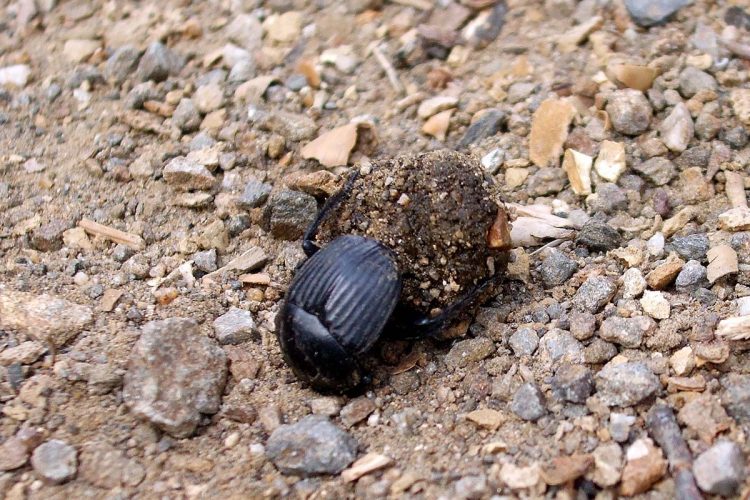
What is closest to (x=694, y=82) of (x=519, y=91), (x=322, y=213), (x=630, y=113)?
(x=630, y=113)

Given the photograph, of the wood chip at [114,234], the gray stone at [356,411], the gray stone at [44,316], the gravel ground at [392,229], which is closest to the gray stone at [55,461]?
the gravel ground at [392,229]

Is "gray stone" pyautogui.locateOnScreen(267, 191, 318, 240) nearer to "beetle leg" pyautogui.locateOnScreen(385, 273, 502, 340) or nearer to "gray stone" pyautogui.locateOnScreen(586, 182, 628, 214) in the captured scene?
"beetle leg" pyautogui.locateOnScreen(385, 273, 502, 340)

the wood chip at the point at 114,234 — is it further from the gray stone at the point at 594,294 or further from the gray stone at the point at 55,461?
the gray stone at the point at 594,294

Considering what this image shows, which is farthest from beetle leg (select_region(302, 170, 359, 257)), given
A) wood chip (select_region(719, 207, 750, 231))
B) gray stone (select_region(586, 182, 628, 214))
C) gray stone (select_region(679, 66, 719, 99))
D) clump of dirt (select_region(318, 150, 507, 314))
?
gray stone (select_region(679, 66, 719, 99))

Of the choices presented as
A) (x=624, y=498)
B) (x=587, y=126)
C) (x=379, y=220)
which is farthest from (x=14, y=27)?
(x=624, y=498)

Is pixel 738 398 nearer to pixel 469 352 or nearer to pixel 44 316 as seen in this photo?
pixel 469 352
